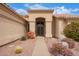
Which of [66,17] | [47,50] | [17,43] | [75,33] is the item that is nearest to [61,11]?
[66,17]

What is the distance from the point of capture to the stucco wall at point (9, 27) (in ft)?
31.7

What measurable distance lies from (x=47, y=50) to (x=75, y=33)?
210cm

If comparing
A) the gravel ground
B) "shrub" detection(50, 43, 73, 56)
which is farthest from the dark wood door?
"shrub" detection(50, 43, 73, 56)

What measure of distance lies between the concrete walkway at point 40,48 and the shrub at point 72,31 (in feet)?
4.97

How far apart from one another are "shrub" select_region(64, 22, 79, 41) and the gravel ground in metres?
2.16

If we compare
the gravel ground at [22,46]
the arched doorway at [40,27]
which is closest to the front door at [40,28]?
the arched doorway at [40,27]

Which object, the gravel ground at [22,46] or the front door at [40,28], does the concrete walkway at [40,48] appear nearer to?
the gravel ground at [22,46]

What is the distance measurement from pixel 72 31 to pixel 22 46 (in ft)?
10.3

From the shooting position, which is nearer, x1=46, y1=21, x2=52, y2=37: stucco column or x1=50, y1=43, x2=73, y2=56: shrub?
x1=50, y1=43, x2=73, y2=56: shrub

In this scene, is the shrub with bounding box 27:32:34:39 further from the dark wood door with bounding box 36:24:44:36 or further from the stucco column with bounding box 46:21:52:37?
the stucco column with bounding box 46:21:52:37

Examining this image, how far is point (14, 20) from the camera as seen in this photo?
11.4 metres

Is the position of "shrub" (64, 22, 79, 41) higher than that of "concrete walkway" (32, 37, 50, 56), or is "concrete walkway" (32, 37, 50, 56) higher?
"shrub" (64, 22, 79, 41)

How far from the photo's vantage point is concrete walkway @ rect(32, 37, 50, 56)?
30.5 ft

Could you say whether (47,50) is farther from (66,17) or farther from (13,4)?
(13,4)
